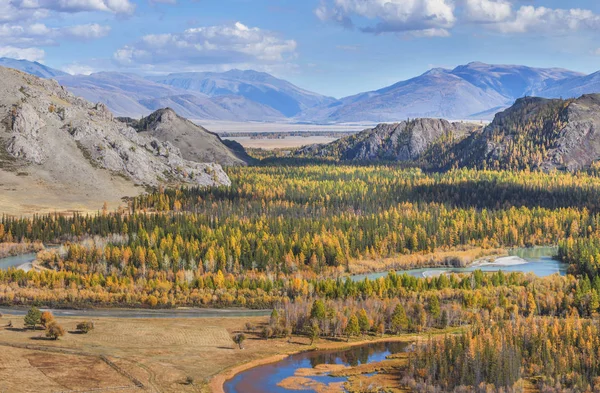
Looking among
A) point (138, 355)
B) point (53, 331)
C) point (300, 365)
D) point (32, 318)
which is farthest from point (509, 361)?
point (32, 318)

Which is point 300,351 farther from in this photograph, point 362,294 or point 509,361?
point 509,361

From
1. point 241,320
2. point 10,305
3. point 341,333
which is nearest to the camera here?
point 341,333

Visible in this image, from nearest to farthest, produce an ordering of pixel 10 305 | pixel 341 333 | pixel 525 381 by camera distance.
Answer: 1. pixel 525 381
2. pixel 341 333
3. pixel 10 305

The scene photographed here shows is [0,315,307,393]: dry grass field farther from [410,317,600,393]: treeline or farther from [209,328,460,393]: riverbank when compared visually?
[410,317,600,393]: treeline

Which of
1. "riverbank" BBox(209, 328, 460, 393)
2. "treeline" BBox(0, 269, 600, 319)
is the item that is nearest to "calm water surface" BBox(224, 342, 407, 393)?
"riverbank" BBox(209, 328, 460, 393)

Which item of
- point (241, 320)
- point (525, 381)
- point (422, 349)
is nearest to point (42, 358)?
point (241, 320)

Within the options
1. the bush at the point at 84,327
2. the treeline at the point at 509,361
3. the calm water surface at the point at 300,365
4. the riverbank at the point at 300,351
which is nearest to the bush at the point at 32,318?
the bush at the point at 84,327

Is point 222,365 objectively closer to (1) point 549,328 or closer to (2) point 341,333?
(2) point 341,333
